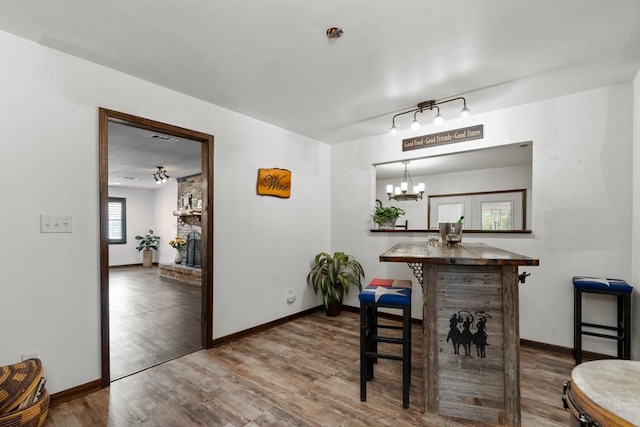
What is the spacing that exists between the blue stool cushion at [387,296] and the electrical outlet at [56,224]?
2.14m

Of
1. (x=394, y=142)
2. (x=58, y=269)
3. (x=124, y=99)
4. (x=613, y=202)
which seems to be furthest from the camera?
(x=394, y=142)

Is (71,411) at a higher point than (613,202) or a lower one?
lower

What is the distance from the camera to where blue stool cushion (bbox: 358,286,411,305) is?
1949 millimetres

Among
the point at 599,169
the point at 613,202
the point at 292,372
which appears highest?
the point at 599,169

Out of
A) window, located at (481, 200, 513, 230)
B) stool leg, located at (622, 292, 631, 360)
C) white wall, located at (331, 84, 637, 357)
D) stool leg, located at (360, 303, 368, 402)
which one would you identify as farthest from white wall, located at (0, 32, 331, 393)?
window, located at (481, 200, 513, 230)

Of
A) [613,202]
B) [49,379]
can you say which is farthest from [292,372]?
[613,202]

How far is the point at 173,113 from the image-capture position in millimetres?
2637

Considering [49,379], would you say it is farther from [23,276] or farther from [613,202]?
[613,202]

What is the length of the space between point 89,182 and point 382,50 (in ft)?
7.79

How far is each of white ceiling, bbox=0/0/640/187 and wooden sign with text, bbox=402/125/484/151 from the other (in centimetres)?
38

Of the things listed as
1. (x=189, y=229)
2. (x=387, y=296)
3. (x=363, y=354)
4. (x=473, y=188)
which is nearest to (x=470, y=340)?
(x=387, y=296)

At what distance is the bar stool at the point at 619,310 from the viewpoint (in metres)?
2.30

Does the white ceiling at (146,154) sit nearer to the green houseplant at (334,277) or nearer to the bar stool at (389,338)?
the green houseplant at (334,277)

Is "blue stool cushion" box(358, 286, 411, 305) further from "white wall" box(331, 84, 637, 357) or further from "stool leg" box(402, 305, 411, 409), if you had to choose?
"white wall" box(331, 84, 637, 357)
